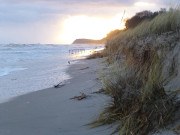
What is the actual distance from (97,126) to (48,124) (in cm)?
91

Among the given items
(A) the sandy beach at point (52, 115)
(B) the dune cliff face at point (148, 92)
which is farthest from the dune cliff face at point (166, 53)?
(A) the sandy beach at point (52, 115)

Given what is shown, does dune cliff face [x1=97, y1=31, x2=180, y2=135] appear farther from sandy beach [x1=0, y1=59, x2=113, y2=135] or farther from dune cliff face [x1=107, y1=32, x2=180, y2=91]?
sandy beach [x1=0, y1=59, x2=113, y2=135]

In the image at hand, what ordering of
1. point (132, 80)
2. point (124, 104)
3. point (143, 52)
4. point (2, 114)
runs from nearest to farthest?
point (124, 104) → point (132, 80) → point (2, 114) → point (143, 52)

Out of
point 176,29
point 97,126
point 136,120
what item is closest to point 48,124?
point 97,126

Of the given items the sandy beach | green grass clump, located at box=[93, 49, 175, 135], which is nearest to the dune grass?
green grass clump, located at box=[93, 49, 175, 135]

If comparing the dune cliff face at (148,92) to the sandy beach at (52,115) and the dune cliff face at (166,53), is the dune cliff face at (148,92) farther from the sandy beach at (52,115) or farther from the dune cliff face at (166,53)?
the sandy beach at (52,115)

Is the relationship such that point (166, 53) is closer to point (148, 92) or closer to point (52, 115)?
point (148, 92)

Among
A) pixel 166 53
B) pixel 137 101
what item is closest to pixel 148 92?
pixel 137 101

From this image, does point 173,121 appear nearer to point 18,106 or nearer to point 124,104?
point 124,104

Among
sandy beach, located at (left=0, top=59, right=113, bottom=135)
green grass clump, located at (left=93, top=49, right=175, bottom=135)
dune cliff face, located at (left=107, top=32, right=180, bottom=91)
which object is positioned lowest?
sandy beach, located at (left=0, top=59, right=113, bottom=135)

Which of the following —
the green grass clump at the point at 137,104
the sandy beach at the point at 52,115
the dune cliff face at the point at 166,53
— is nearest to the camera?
the green grass clump at the point at 137,104

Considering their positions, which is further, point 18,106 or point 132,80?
point 18,106

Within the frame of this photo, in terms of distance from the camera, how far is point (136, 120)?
311cm

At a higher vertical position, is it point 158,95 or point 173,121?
point 158,95
